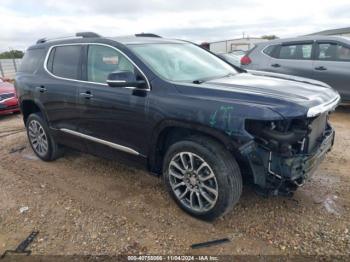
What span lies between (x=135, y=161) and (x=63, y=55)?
1.85 metres

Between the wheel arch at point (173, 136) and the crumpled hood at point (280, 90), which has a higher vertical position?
the crumpled hood at point (280, 90)

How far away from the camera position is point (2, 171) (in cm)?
462

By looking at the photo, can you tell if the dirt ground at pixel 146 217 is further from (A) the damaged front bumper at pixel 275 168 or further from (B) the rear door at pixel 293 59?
(B) the rear door at pixel 293 59

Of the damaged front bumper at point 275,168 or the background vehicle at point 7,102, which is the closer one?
the damaged front bumper at point 275,168

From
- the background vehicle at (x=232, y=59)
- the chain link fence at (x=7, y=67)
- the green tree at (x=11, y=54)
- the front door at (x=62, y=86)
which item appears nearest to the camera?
the front door at (x=62, y=86)

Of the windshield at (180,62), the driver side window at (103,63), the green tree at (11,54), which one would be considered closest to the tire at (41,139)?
the driver side window at (103,63)

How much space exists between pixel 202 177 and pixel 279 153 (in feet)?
2.51

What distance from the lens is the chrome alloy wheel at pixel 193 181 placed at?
292 centimetres

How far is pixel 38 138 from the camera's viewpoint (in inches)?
193

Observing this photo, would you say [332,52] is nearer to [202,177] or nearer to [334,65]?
[334,65]

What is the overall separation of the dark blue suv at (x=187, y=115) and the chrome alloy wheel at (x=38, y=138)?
39 centimetres

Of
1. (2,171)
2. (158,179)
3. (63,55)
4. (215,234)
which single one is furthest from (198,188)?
(2,171)

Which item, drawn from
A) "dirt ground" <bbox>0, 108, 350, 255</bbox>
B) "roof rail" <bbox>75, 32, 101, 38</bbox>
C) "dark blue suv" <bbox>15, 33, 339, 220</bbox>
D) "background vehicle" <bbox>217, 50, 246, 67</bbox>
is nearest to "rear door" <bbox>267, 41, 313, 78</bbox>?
"background vehicle" <bbox>217, 50, 246, 67</bbox>

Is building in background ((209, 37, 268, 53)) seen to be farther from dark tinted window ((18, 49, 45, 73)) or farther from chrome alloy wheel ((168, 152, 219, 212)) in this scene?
chrome alloy wheel ((168, 152, 219, 212))
